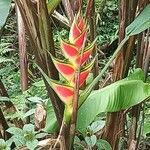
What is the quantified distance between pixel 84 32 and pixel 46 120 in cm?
23

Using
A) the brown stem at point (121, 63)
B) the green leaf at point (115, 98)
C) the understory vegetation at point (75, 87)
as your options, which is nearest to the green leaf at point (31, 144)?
the understory vegetation at point (75, 87)

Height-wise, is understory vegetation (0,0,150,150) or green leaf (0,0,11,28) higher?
green leaf (0,0,11,28)

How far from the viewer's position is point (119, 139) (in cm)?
93

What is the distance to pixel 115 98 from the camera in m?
0.86

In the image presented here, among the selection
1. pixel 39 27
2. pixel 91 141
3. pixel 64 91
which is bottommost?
pixel 91 141

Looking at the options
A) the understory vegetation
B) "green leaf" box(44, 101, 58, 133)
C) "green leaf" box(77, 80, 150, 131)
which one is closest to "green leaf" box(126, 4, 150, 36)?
the understory vegetation

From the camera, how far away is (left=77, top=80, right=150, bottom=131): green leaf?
0.84m

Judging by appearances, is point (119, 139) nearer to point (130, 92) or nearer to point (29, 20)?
point (130, 92)

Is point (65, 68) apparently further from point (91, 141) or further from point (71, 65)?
point (91, 141)

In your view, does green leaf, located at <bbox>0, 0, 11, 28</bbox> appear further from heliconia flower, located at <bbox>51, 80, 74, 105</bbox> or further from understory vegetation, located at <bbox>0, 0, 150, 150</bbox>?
heliconia flower, located at <bbox>51, 80, 74, 105</bbox>

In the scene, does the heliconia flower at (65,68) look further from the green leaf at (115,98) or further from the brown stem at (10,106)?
the brown stem at (10,106)

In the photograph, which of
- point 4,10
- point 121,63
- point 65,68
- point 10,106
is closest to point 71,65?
point 65,68

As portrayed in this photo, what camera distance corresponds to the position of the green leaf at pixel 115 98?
2.76ft

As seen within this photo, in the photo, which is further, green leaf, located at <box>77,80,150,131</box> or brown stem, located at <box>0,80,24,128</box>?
brown stem, located at <box>0,80,24,128</box>
